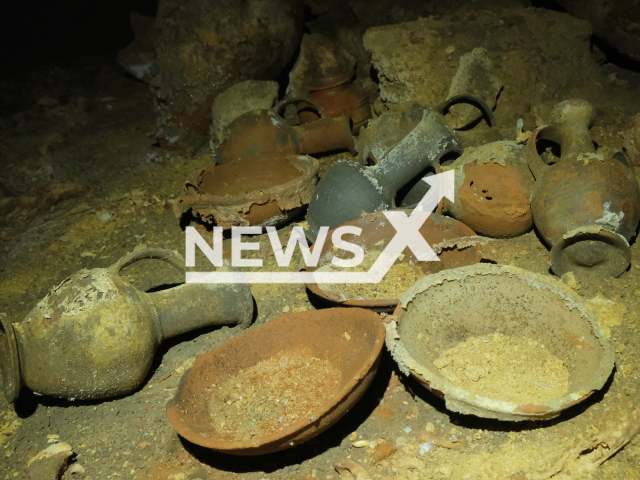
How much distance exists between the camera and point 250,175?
440 cm

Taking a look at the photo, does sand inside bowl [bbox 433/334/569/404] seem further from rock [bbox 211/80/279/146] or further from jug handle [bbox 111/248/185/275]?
rock [bbox 211/80/279/146]

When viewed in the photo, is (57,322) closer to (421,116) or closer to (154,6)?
(421,116)

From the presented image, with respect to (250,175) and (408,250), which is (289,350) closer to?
(408,250)

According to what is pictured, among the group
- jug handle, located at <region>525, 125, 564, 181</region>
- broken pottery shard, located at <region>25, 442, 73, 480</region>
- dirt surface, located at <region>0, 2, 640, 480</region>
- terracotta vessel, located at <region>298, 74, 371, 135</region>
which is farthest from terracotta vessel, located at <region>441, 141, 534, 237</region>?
broken pottery shard, located at <region>25, 442, 73, 480</region>

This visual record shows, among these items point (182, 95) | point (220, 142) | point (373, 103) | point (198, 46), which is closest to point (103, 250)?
point (220, 142)

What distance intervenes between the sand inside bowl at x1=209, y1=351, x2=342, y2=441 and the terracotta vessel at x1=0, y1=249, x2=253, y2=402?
549 mm

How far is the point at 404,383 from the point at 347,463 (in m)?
0.57

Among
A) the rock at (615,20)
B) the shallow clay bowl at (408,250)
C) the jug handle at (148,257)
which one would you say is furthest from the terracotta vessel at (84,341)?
the rock at (615,20)

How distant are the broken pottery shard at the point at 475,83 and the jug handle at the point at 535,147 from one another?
1.11m

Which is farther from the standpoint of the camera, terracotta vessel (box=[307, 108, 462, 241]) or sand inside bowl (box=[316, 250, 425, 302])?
terracotta vessel (box=[307, 108, 462, 241])

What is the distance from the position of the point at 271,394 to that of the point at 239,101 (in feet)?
10.9

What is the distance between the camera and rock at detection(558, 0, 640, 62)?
14.0ft

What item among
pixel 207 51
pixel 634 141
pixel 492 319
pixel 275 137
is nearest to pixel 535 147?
pixel 634 141

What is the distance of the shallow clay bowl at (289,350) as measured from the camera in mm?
2137
